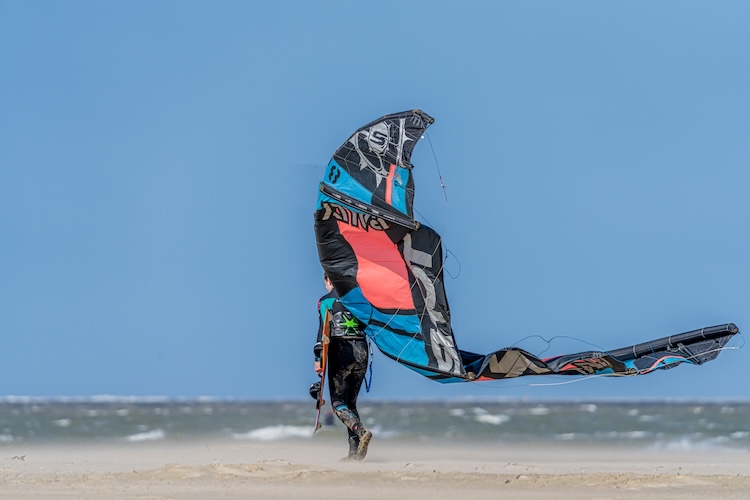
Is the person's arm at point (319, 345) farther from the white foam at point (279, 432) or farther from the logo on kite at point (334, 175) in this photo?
the white foam at point (279, 432)

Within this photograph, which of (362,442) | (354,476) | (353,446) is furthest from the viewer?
(353,446)

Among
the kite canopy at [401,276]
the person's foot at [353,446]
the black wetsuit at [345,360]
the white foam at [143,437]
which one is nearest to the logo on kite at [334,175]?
the kite canopy at [401,276]

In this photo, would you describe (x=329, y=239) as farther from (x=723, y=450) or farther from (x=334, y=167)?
(x=723, y=450)

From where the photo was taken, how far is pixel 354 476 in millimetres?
9945

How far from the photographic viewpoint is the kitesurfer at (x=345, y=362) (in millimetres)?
11273

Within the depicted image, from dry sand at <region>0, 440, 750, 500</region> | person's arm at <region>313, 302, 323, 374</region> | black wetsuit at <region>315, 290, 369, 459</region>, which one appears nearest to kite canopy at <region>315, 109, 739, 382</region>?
black wetsuit at <region>315, 290, 369, 459</region>

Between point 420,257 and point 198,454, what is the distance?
5110 mm

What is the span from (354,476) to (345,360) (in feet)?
5.60

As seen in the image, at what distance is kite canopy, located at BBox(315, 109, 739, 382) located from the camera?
10.4 meters

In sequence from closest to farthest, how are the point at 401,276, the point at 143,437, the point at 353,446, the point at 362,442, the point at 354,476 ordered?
1. the point at 354,476
2. the point at 401,276
3. the point at 362,442
4. the point at 353,446
5. the point at 143,437

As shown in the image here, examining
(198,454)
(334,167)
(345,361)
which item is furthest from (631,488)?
(198,454)

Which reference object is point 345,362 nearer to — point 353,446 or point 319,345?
point 319,345

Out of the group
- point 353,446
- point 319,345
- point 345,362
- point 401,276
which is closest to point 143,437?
point 353,446

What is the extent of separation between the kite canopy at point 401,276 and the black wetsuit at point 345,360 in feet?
0.85
